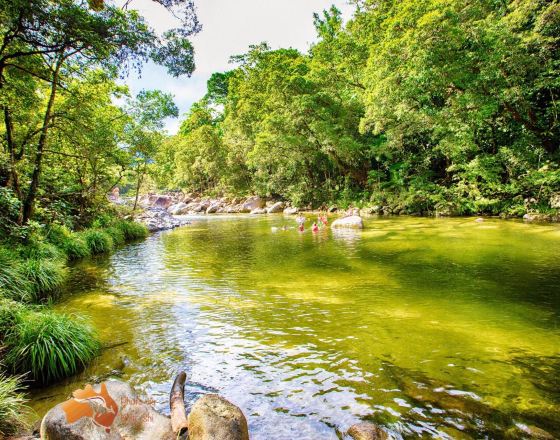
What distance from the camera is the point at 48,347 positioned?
15.1 ft

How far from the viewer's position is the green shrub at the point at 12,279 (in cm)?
702

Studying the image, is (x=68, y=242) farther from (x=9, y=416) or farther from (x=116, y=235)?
(x=9, y=416)

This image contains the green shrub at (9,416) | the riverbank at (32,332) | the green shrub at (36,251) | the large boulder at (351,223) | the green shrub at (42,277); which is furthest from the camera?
the large boulder at (351,223)

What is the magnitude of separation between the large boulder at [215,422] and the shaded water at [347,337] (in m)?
0.63

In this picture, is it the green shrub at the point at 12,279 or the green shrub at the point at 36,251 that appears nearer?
the green shrub at the point at 12,279

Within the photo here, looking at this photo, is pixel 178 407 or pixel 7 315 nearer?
pixel 178 407

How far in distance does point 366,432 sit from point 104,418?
242cm

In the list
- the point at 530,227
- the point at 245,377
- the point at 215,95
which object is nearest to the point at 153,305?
the point at 245,377

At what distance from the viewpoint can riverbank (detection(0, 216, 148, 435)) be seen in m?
3.98

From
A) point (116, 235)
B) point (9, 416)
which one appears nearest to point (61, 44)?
point (9, 416)

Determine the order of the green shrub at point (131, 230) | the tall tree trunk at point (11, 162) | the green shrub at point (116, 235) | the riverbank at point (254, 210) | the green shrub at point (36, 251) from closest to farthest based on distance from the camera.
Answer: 1. the tall tree trunk at point (11, 162)
2. the green shrub at point (36, 251)
3. the green shrub at point (116, 235)
4. the green shrub at point (131, 230)
5. the riverbank at point (254, 210)

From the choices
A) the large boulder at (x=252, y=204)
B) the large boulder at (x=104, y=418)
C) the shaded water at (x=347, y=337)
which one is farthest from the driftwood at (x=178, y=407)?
the large boulder at (x=252, y=204)

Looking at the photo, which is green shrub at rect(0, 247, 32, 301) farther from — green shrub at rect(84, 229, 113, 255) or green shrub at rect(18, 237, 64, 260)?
green shrub at rect(84, 229, 113, 255)

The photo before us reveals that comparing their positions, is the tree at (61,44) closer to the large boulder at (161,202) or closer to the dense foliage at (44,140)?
the dense foliage at (44,140)
